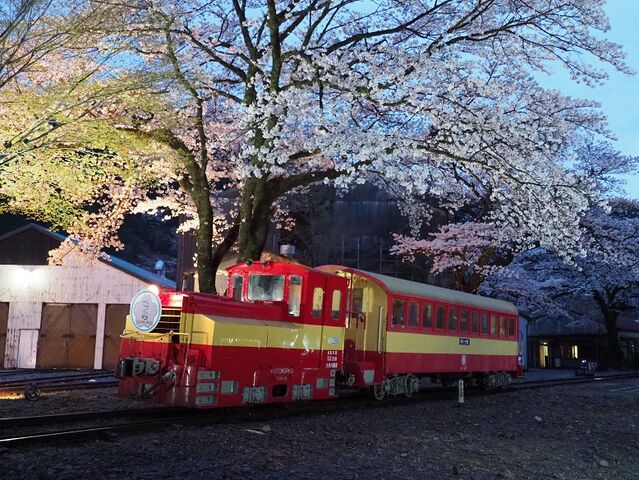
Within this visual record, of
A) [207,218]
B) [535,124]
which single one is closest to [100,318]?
[207,218]

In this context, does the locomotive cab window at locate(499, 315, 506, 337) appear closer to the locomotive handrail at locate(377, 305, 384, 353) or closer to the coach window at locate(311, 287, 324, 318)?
the locomotive handrail at locate(377, 305, 384, 353)

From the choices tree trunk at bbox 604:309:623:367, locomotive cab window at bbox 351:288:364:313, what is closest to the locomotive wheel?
locomotive cab window at bbox 351:288:364:313

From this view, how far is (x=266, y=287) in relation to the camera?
40.6 ft

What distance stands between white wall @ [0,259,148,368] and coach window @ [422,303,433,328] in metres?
12.0

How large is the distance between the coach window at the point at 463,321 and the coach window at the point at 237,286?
7787 millimetres

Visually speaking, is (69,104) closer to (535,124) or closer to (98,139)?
(98,139)

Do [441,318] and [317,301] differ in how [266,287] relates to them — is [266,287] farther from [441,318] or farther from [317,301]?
[441,318]

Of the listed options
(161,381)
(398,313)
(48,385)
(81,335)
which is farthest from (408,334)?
(81,335)

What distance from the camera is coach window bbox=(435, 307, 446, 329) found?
16.5m

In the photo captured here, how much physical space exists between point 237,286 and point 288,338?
1879 millimetres

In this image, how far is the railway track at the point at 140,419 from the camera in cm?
815

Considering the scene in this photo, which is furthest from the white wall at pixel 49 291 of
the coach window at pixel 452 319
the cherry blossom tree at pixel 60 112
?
the coach window at pixel 452 319

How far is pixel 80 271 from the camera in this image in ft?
76.9

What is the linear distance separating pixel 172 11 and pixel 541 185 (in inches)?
371
